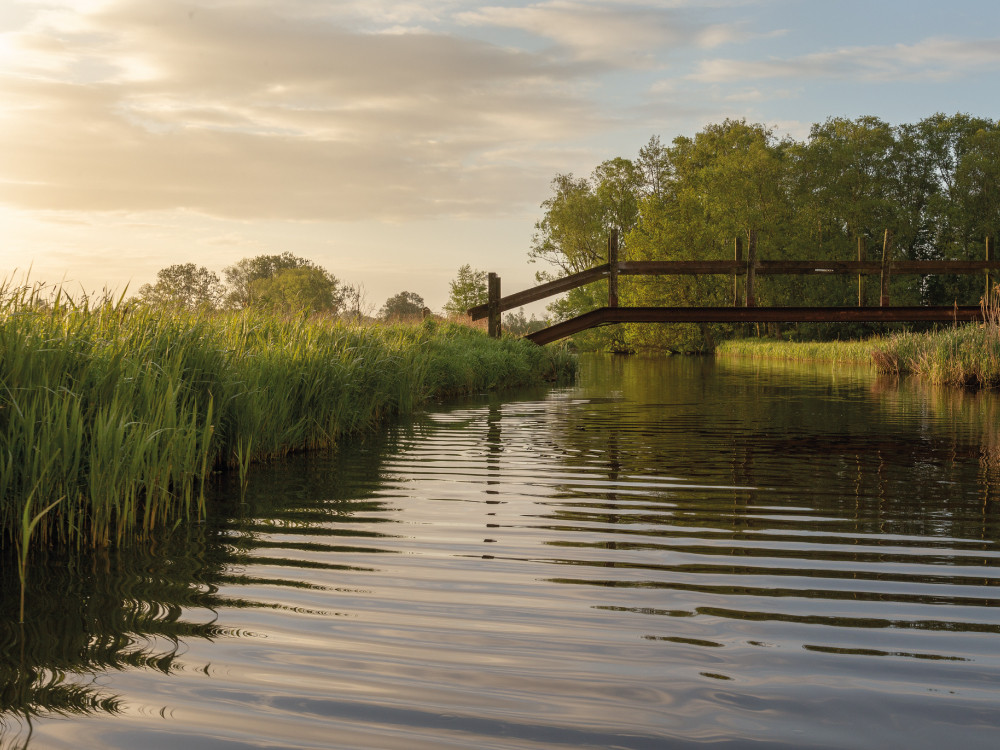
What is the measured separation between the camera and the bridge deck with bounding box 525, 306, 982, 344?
20.5m

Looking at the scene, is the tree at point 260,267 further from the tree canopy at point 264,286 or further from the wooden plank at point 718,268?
the wooden plank at point 718,268

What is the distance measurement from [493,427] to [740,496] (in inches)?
215

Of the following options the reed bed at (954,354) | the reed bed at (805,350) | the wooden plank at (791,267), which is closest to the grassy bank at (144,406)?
the wooden plank at (791,267)

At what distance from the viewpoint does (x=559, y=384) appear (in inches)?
884

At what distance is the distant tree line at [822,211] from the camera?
166ft

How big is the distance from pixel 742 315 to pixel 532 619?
18.6m

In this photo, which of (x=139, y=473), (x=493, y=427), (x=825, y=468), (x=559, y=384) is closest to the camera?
(x=139, y=473)

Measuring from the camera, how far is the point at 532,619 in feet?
11.5

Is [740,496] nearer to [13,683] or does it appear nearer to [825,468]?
[825,468]

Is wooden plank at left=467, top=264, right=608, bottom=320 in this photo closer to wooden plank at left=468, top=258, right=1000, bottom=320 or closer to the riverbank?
wooden plank at left=468, top=258, right=1000, bottom=320

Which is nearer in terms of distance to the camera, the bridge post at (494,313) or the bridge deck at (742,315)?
the bridge deck at (742,315)

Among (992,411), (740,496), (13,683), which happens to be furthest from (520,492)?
(992,411)

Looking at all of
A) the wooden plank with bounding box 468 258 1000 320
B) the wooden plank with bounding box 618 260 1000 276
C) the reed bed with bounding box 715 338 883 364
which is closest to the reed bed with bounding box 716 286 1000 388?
the wooden plank with bounding box 618 260 1000 276

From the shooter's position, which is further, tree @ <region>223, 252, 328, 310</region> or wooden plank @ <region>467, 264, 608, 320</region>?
tree @ <region>223, 252, 328, 310</region>
